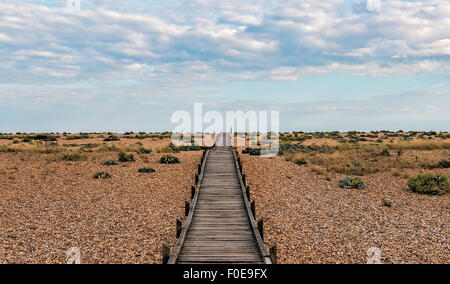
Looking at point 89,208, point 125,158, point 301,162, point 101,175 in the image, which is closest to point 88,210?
point 89,208

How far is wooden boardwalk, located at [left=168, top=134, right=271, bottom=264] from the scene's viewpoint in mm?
10765

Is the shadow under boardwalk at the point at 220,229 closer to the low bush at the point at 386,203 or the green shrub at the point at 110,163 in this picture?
the low bush at the point at 386,203

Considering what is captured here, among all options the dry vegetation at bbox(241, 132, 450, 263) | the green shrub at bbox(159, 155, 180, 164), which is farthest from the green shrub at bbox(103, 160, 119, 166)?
the dry vegetation at bbox(241, 132, 450, 263)

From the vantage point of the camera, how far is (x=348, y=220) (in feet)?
52.4

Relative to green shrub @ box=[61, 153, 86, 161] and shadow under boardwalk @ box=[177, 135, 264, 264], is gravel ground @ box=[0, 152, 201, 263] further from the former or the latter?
green shrub @ box=[61, 153, 86, 161]

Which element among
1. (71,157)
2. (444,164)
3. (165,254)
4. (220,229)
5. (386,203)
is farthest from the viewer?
(71,157)

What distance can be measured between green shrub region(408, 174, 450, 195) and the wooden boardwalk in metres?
11.1

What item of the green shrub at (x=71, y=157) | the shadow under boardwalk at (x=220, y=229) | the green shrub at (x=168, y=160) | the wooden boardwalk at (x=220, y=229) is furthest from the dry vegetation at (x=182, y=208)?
the shadow under boardwalk at (x=220, y=229)

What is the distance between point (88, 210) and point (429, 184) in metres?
20.3

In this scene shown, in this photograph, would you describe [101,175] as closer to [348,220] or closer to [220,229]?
[220,229]

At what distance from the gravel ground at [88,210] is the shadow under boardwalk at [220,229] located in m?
1.41

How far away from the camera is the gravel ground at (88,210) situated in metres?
12.5

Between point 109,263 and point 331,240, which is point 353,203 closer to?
A: point 331,240
